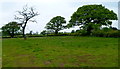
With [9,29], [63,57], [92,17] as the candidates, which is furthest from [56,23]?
[63,57]

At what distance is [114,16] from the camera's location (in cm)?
3959

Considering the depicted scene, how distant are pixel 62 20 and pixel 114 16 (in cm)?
3228

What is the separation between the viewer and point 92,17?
39.1m

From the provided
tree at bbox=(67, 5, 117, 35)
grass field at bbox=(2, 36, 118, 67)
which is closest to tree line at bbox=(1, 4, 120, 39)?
tree at bbox=(67, 5, 117, 35)

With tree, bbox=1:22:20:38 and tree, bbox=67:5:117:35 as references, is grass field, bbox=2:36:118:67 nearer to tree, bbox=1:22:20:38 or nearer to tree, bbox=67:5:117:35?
tree, bbox=67:5:117:35

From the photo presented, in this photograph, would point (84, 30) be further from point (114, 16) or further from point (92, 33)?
point (114, 16)

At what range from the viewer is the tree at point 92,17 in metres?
38.1

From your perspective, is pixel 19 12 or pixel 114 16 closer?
pixel 19 12

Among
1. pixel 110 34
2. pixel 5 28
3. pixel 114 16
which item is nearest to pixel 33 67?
pixel 110 34

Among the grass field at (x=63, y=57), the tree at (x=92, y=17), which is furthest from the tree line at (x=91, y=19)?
the grass field at (x=63, y=57)

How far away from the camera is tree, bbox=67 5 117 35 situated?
3809cm

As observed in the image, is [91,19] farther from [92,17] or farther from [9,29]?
[9,29]

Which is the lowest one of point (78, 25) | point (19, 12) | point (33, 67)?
point (33, 67)

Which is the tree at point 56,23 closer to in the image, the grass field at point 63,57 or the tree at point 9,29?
the tree at point 9,29
